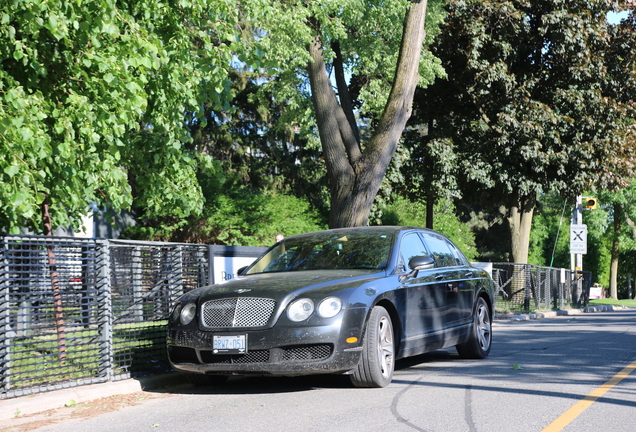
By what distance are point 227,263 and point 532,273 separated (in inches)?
614

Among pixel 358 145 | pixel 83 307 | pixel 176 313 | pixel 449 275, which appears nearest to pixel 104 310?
pixel 83 307

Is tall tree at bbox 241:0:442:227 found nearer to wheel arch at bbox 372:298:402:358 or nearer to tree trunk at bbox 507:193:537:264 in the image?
wheel arch at bbox 372:298:402:358

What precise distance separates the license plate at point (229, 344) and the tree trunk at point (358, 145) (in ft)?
28.4

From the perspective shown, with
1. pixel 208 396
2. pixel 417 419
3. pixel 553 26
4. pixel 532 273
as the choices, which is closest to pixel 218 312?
pixel 208 396

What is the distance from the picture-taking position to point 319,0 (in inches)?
685

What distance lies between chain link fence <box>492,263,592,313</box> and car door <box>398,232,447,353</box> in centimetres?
1306

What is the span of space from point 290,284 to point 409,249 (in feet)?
6.20

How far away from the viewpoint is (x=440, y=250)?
9.70m

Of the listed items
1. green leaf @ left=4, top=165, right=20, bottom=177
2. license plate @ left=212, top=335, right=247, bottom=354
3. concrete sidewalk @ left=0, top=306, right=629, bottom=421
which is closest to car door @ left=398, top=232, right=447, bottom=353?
license plate @ left=212, top=335, right=247, bottom=354

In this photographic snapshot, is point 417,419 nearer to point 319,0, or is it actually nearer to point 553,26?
point 319,0

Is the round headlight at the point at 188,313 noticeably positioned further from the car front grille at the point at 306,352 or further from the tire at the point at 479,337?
the tire at the point at 479,337

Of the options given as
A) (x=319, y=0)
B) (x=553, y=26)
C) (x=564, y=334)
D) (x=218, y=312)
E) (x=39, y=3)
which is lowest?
(x=564, y=334)

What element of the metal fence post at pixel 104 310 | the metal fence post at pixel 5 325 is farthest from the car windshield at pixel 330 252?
the metal fence post at pixel 5 325

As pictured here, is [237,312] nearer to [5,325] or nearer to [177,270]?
[5,325]
